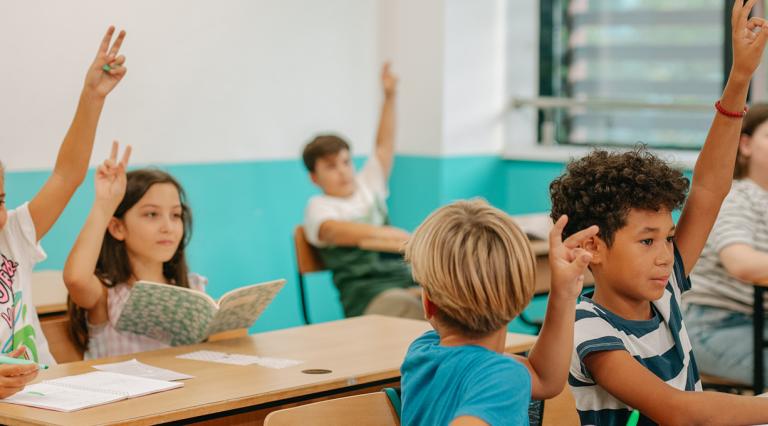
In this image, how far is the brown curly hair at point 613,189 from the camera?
187cm

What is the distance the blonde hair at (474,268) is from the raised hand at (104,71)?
1.41 metres

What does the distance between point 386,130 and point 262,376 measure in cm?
250

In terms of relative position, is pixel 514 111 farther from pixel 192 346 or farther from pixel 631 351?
pixel 631 351

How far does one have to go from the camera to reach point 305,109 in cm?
494

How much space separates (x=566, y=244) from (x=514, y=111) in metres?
3.97

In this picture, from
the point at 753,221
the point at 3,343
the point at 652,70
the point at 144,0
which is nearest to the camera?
the point at 3,343

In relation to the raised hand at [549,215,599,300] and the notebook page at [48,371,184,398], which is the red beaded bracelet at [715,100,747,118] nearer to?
the raised hand at [549,215,599,300]

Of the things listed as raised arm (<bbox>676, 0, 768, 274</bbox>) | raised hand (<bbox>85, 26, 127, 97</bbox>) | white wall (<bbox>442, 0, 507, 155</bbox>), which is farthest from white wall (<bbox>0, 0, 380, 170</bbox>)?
raised arm (<bbox>676, 0, 768, 274</bbox>)

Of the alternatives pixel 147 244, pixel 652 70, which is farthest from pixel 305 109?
pixel 147 244

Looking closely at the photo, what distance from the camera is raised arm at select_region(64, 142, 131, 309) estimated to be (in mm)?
2572

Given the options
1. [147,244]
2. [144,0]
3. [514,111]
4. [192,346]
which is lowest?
[192,346]

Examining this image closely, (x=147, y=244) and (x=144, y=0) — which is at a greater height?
(x=144, y=0)

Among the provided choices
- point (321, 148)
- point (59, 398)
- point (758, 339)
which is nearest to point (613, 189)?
point (59, 398)

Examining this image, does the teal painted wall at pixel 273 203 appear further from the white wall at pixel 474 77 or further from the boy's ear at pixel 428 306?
the boy's ear at pixel 428 306
